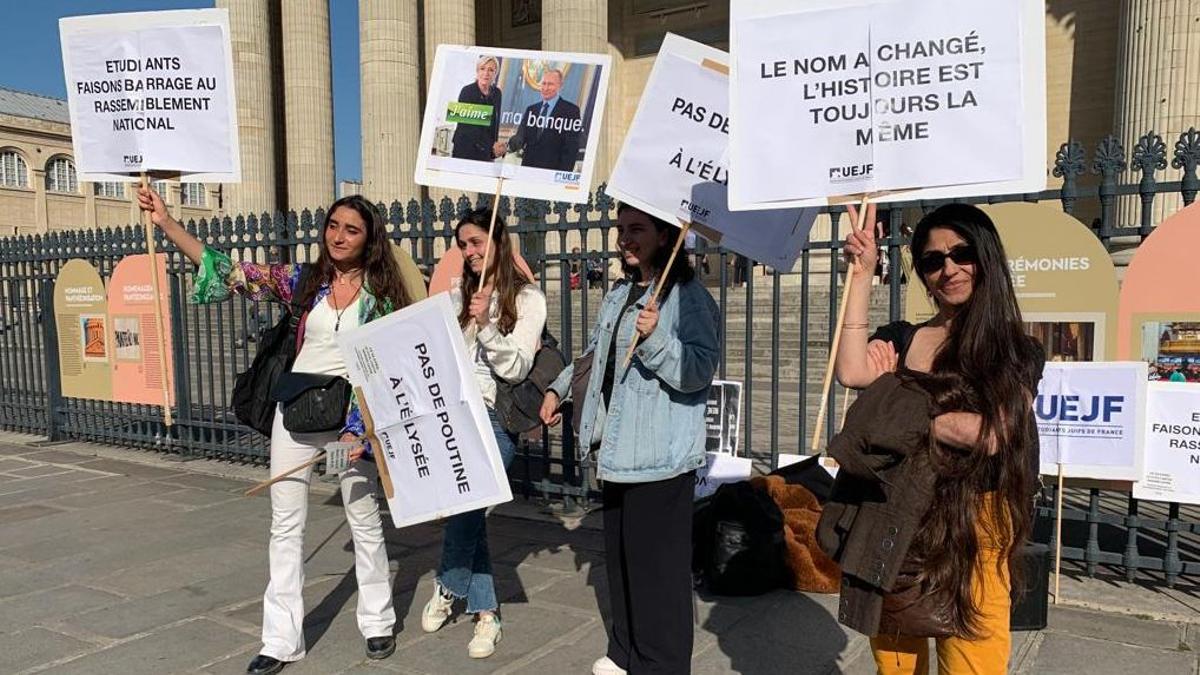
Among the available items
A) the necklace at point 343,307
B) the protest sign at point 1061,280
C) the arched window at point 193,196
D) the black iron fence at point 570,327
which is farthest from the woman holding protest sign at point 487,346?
the arched window at point 193,196

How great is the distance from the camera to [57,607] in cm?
426

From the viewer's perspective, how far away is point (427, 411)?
312 cm

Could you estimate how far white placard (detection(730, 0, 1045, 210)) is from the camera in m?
2.30

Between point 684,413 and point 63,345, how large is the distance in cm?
816

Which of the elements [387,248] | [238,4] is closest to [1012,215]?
[387,248]

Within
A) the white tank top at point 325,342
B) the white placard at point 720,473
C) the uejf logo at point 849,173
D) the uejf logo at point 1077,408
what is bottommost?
the white placard at point 720,473

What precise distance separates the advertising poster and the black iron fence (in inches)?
12.7

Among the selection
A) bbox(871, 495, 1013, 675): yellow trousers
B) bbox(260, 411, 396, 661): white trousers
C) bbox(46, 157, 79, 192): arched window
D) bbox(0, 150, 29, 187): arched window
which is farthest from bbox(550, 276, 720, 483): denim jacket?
bbox(46, 157, 79, 192): arched window

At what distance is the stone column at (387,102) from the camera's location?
69.9 feet

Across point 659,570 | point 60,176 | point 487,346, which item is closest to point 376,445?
point 487,346

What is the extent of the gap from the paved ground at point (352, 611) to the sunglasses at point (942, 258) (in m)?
2.11

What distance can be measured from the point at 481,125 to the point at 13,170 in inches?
2215

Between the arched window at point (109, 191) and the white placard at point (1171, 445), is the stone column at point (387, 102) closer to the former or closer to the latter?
the white placard at point (1171, 445)

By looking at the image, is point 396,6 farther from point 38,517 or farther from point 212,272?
point 212,272
